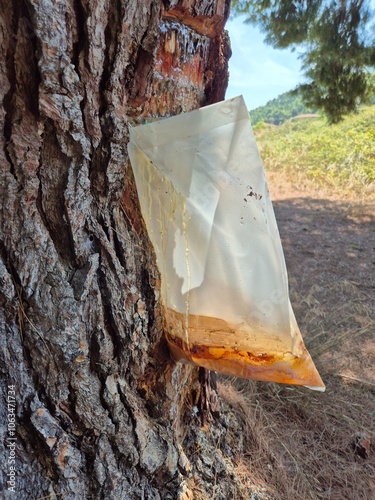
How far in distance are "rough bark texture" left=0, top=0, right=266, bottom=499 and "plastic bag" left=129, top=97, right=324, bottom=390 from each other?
0.08 meters

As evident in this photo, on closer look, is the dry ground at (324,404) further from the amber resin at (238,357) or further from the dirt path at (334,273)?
the amber resin at (238,357)

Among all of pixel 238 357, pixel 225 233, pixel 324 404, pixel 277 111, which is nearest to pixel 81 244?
pixel 225 233

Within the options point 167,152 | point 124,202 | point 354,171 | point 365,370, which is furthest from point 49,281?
point 354,171

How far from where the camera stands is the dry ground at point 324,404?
122 cm

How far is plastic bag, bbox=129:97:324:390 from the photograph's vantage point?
0.76m

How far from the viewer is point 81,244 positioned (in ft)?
2.37

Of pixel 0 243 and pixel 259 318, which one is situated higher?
pixel 0 243

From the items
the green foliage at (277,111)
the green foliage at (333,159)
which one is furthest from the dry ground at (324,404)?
the green foliage at (277,111)

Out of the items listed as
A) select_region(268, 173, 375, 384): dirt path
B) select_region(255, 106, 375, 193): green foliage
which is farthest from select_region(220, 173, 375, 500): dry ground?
select_region(255, 106, 375, 193): green foliage

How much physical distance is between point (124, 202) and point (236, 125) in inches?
11.5

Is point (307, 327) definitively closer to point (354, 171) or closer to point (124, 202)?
point (124, 202)

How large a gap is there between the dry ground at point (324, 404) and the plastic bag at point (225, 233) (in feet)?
1.96

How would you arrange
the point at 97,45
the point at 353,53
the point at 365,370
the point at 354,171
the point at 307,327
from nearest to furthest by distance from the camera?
1. the point at 97,45
2. the point at 365,370
3. the point at 307,327
4. the point at 353,53
5. the point at 354,171

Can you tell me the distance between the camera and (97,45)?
0.66 metres
